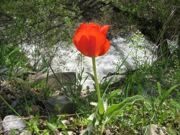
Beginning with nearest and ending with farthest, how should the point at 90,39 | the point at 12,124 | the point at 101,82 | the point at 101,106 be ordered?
the point at 90,39 < the point at 101,106 < the point at 12,124 < the point at 101,82

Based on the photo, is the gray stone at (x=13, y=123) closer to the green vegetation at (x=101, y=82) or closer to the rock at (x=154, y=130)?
the green vegetation at (x=101, y=82)

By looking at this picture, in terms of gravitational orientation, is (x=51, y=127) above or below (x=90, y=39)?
below

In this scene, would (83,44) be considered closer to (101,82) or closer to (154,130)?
(154,130)

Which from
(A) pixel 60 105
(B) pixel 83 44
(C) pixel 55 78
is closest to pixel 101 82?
(C) pixel 55 78

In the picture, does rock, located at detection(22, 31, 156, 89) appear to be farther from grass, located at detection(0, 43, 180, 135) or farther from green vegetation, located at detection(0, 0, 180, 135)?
grass, located at detection(0, 43, 180, 135)

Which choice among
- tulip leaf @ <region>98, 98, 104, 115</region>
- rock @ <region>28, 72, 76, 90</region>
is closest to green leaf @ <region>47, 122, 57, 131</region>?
tulip leaf @ <region>98, 98, 104, 115</region>

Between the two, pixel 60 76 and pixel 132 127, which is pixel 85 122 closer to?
pixel 132 127

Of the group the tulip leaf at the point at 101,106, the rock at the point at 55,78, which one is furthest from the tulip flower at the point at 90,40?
the rock at the point at 55,78

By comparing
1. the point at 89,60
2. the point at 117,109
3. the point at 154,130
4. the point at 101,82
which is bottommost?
the point at 154,130

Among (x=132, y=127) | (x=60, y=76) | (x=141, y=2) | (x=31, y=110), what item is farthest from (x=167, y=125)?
(x=141, y=2)
